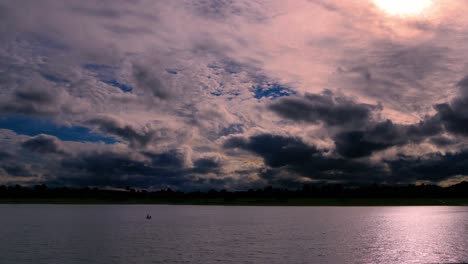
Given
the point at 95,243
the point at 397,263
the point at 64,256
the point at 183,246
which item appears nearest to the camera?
the point at 397,263

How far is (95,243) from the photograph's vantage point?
91562 mm

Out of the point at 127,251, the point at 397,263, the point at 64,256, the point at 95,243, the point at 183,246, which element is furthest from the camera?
the point at 95,243

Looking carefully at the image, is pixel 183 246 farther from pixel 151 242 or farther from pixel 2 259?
pixel 2 259

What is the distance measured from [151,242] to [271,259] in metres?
33.0

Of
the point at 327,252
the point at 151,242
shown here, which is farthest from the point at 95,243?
the point at 327,252

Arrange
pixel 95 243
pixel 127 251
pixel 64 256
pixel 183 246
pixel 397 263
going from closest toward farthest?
pixel 397 263
pixel 64 256
pixel 127 251
pixel 183 246
pixel 95 243

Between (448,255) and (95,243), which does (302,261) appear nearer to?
(448,255)

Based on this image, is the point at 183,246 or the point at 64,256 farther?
the point at 183,246

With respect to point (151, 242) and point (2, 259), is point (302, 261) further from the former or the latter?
point (2, 259)

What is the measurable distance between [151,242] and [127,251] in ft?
49.3

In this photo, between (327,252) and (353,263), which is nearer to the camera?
(353,263)

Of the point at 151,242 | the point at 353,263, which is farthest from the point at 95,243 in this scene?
the point at 353,263

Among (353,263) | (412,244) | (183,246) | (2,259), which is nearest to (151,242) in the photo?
(183,246)

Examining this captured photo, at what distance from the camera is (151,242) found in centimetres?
9288
